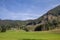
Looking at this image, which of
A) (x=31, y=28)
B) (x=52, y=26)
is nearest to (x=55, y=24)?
(x=52, y=26)

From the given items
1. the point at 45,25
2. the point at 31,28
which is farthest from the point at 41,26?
the point at 31,28

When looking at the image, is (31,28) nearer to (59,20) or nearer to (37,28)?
(37,28)

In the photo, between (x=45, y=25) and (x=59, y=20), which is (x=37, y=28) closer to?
(x=45, y=25)

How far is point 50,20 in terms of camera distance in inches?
4195

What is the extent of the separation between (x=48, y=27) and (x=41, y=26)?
4568mm

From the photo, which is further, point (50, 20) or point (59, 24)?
point (50, 20)

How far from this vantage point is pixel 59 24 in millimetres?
92438

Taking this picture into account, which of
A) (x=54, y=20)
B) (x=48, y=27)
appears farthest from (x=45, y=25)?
(x=54, y=20)

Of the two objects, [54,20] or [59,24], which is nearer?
[59,24]

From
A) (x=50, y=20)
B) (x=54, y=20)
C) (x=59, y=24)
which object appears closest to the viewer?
(x=59, y=24)

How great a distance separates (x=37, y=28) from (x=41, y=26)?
2875mm

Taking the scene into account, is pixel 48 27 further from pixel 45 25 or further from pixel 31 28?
pixel 31 28

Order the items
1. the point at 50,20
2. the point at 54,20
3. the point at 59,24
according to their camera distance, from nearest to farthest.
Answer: the point at 59,24 < the point at 54,20 < the point at 50,20

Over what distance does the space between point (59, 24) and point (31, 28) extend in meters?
19.3
